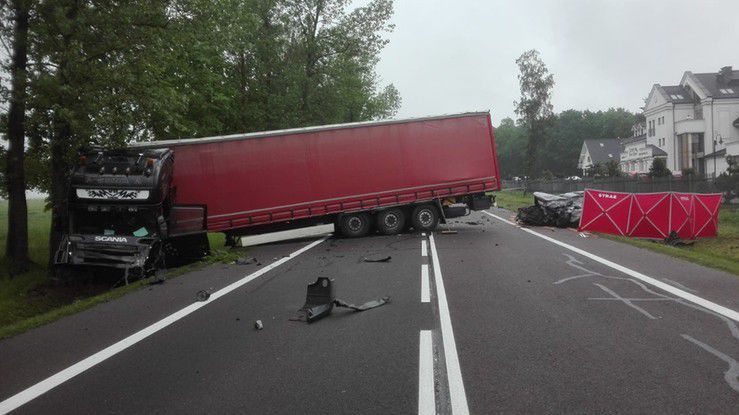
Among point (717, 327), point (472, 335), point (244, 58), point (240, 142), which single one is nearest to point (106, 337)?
point (472, 335)

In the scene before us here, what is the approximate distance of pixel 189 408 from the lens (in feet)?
15.8

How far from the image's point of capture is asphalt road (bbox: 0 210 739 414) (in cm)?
487

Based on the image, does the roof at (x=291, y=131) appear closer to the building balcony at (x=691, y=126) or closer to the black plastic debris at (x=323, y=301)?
the black plastic debris at (x=323, y=301)

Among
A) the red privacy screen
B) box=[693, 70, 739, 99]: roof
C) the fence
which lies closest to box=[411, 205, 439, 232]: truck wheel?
the red privacy screen

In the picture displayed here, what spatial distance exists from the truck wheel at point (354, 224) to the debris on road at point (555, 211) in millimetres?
6883

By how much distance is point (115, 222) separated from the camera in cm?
1352

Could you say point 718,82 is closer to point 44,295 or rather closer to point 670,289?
point 670,289

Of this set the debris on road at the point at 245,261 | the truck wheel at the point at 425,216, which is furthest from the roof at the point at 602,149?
the debris on road at the point at 245,261

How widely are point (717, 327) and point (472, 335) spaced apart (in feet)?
9.01

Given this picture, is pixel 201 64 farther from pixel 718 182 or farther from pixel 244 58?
pixel 718 182

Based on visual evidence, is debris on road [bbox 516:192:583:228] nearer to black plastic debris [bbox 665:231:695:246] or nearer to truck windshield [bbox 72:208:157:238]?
black plastic debris [bbox 665:231:695:246]

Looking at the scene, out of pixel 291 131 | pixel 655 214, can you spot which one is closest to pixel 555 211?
pixel 655 214

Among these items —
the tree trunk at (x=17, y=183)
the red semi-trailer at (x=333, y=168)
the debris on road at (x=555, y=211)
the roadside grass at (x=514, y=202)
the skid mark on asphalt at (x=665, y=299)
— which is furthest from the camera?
the roadside grass at (x=514, y=202)

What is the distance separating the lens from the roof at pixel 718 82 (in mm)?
56625
